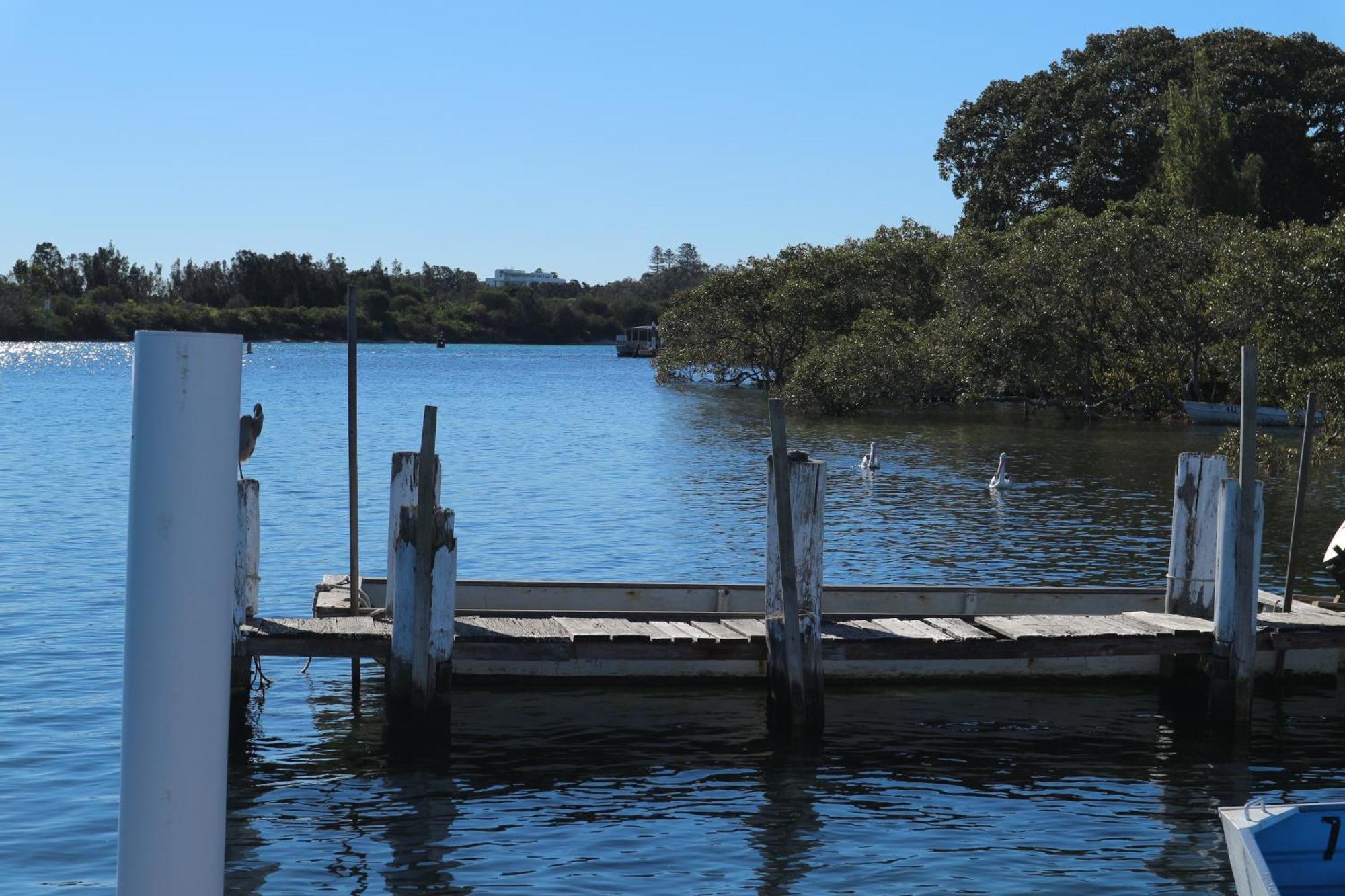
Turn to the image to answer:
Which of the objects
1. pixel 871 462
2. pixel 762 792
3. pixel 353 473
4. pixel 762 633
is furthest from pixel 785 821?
pixel 871 462

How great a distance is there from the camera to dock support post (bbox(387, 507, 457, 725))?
34.6 ft

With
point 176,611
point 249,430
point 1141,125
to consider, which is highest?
point 1141,125

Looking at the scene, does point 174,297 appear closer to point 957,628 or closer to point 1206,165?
point 1206,165

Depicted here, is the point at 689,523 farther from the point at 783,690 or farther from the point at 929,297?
the point at 929,297

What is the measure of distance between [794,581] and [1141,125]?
65583 millimetres

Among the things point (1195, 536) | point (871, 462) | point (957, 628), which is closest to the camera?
point (957, 628)

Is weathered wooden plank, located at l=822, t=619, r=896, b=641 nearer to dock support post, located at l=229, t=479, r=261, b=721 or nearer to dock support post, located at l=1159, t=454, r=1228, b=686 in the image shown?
dock support post, located at l=1159, t=454, r=1228, b=686

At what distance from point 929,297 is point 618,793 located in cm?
5785

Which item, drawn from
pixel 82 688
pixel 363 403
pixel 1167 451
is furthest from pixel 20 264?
pixel 82 688

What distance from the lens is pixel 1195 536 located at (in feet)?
43.6

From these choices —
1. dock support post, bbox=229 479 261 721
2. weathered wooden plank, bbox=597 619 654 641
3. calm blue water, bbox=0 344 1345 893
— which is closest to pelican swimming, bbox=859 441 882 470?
calm blue water, bbox=0 344 1345 893

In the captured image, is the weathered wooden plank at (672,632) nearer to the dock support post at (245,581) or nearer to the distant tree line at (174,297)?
the dock support post at (245,581)

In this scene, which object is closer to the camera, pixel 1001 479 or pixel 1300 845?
pixel 1300 845

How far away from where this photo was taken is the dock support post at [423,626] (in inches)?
415
